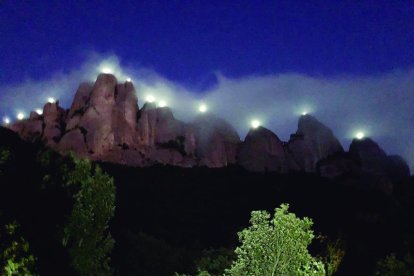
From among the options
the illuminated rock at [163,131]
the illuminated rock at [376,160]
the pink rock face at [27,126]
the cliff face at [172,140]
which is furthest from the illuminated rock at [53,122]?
the illuminated rock at [376,160]

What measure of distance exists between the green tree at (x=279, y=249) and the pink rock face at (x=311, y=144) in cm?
11919

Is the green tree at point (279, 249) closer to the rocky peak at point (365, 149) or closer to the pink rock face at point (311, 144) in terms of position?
the pink rock face at point (311, 144)

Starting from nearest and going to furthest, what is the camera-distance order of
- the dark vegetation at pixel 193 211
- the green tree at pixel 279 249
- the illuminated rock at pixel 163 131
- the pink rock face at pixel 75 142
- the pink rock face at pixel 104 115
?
the green tree at pixel 279 249, the dark vegetation at pixel 193 211, the pink rock face at pixel 75 142, the pink rock face at pixel 104 115, the illuminated rock at pixel 163 131

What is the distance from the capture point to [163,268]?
6122 cm

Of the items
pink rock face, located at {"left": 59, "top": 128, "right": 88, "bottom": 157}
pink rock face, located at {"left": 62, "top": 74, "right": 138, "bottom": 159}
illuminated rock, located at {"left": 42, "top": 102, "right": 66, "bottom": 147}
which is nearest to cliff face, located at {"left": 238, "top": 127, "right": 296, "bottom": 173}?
pink rock face, located at {"left": 62, "top": 74, "right": 138, "bottom": 159}

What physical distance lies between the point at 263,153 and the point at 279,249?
11521 cm

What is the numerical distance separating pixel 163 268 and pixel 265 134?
84.8m

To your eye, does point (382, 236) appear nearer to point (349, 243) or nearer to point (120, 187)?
point (349, 243)

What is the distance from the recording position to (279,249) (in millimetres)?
17219

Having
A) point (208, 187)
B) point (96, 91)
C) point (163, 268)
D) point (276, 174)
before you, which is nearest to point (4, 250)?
point (163, 268)

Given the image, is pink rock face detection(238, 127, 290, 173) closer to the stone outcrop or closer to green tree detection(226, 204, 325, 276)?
the stone outcrop

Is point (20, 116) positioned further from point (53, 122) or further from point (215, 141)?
point (215, 141)

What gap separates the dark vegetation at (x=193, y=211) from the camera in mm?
37094

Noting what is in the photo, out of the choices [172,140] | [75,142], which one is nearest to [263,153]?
[172,140]
